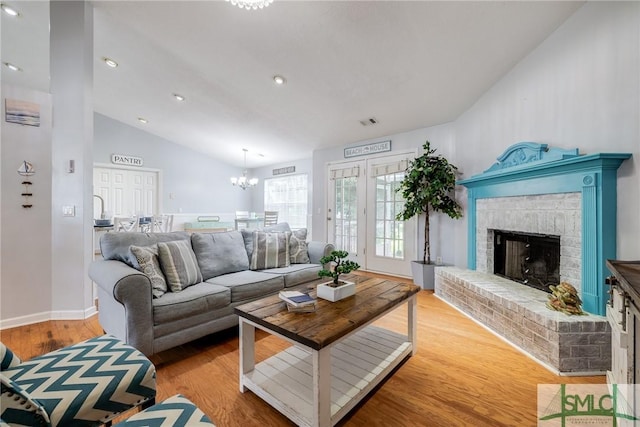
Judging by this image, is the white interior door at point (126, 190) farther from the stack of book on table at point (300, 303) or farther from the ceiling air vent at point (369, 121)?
the stack of book on table at point (300, 303)

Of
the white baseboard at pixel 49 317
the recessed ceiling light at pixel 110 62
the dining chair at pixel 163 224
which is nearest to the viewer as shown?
the white baseboard at pixel 49 317

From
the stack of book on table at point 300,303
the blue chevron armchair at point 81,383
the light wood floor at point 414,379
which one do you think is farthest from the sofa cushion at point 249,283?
the blue chevron armchair at point 81,383

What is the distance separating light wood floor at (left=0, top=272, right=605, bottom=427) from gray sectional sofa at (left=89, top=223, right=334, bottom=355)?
27 centimetres

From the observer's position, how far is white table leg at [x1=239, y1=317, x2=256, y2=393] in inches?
63.5

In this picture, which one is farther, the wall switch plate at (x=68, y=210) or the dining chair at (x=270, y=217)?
the dining chair at (x=270, y=217)

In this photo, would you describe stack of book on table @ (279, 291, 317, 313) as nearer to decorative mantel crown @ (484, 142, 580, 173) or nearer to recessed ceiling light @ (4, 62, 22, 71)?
decorative mantel crown @ (484, 142, 580, 173)

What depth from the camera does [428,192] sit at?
11.7ft

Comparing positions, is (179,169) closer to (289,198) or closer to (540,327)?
(289,198)

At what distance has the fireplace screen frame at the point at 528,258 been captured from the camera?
2402 millimetres

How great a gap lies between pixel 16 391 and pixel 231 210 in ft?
24.4

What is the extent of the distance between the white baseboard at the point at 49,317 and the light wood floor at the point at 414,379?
9cm

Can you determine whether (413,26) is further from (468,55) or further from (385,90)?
(385,90)

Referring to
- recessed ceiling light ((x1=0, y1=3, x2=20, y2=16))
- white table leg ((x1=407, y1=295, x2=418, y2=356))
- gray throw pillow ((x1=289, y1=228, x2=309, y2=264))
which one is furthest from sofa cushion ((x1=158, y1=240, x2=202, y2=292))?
recessed ceiling light ((x1=0, y1=3, x2=20, y2=16))

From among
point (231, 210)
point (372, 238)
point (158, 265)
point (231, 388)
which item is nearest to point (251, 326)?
point (231, 388)
